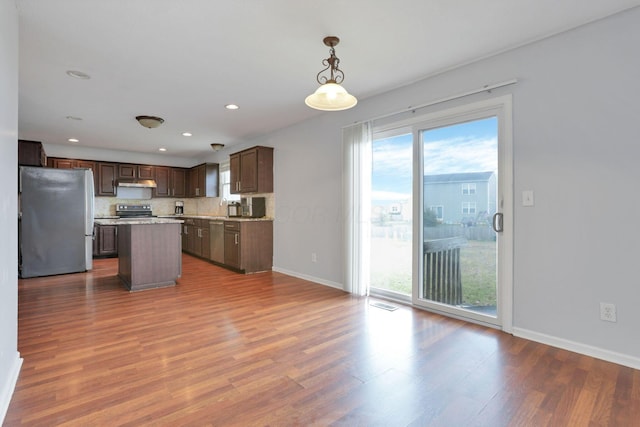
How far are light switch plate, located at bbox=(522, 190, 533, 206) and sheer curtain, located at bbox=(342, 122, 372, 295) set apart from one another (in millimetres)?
1705

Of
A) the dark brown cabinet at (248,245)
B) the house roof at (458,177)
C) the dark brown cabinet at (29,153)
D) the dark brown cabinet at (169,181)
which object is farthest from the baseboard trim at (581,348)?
the dark brown cabinet at (169,181)

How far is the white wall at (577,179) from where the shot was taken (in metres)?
2.20

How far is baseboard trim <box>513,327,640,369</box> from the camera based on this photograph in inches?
85.8

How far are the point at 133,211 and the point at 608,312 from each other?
27.7ft

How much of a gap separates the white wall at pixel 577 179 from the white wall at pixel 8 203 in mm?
3388

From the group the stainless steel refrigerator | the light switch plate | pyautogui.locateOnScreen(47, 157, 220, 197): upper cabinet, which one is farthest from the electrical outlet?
pyautogui.locateOnScreen(47, 157, 220, 197): upper cabinet

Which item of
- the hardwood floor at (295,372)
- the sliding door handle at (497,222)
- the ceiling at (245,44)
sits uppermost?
the ceiling at (245,44)

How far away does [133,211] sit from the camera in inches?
299

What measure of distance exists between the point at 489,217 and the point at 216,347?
2.61 m

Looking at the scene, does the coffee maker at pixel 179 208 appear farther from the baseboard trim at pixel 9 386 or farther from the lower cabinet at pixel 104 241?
the baseboard trim at pixel 9 386

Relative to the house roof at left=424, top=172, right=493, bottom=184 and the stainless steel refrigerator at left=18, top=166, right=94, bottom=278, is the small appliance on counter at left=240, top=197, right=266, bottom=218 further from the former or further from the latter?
the house roof at left=424, top=172, right=493, bottom=184

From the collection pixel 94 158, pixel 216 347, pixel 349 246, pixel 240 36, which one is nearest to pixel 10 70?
pixel 240 36

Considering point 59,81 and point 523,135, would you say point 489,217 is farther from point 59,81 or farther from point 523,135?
point 59,81

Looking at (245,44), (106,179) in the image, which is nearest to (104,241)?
(106,179)
